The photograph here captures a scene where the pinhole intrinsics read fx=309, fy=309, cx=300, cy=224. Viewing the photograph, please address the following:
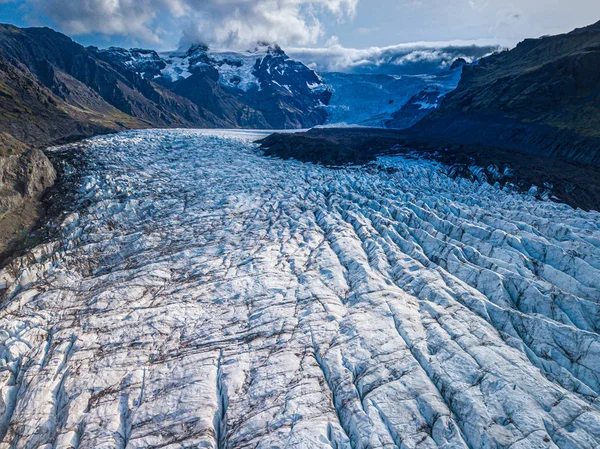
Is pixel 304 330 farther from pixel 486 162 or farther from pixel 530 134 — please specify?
pixel 530 134

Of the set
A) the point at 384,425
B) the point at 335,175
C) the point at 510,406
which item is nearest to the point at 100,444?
the point at 384,425

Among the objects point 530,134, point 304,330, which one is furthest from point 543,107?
point 304,330

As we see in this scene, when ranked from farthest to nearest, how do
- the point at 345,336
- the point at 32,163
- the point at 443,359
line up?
the point at 32,163 → the point at 345,336 → the point at 443,359

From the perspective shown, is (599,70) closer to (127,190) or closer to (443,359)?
(443,359)

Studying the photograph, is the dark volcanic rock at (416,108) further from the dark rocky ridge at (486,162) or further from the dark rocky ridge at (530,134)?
the dark rocky ridge at (486,162)

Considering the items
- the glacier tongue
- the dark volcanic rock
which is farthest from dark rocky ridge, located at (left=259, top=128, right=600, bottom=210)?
the dark volcanic rock
